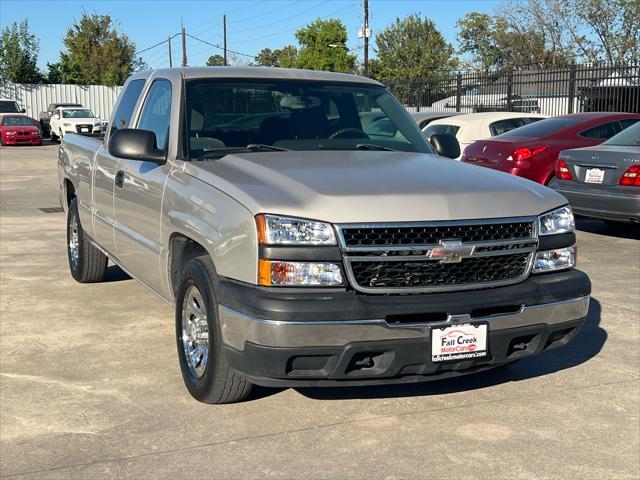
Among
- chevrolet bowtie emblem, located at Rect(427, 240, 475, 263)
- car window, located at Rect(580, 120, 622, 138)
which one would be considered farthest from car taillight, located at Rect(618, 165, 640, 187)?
chevrolet bowtie emblem, located at Rect(427, 240, 475, 263)

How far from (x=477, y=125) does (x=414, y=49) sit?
67246mm

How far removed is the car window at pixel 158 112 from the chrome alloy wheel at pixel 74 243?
6.66 ft

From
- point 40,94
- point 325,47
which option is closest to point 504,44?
point 325,47

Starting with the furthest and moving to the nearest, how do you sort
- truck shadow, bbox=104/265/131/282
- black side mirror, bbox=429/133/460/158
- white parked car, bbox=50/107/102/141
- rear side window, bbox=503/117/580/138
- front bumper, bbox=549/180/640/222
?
white parked car, bbox=50/107/102/141
rear side window, bbox=503/117/580/138
front bumper, bbox=549/180/640/222
truck shadow, bbox=104/265/131/282
black side mirror, bbox=429/133/460/158

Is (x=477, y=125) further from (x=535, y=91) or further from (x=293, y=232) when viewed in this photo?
(x=535, y=91)

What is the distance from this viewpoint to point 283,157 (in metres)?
4.90

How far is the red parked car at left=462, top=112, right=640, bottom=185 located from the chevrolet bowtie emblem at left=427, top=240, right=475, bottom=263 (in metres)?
7.76

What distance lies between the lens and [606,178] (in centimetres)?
991

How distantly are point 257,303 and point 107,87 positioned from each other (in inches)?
1944

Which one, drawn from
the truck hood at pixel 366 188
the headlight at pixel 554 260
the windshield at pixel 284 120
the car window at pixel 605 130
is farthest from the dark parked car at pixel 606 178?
the headlight at pixel 554 260

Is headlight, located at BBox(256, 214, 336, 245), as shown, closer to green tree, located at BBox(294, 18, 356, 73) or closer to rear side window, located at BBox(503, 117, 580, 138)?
rear side window, located at BBox(503, 117, 580, 138)

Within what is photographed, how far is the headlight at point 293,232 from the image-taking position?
12.9 ft

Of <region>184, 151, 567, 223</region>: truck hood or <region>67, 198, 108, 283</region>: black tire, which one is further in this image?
<region>67, 198, 108, 283</region>: black tire

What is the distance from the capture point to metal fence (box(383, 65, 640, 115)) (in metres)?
21.7
